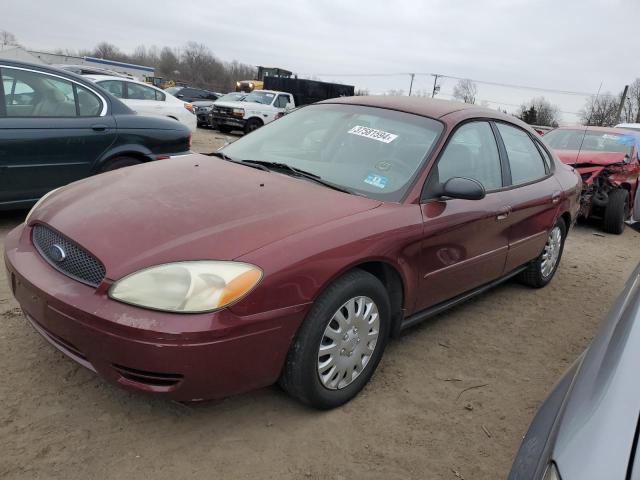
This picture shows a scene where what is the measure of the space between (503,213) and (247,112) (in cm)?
1427

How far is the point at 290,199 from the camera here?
2584 millimetres

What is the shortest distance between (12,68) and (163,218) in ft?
10.6

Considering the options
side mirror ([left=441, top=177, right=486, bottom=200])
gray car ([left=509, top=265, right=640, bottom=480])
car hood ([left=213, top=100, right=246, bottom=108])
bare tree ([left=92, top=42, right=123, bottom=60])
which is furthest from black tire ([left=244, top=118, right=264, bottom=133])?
→ bare tree ([left=92, top=42, right=123, bottom=60])

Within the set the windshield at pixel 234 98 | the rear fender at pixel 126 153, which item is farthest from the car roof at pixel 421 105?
the windshield at pixel 234 98

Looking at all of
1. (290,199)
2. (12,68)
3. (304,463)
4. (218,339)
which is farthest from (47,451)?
(12,68)

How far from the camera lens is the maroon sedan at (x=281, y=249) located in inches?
79.4

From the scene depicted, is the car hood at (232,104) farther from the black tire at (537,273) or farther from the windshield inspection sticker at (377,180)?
the windshield inspection sticker at (377,180)

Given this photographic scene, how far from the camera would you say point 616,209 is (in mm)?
7523

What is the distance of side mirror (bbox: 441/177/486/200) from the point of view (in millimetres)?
2830

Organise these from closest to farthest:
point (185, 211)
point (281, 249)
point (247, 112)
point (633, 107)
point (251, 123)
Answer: point (281, 249) < point (185, 211) < point (247, 112) < point (251, 123) < point (633, 107)

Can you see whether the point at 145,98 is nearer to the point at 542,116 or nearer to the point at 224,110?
the point at 224,110

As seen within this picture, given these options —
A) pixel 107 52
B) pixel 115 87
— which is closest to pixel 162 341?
pixel 115 87

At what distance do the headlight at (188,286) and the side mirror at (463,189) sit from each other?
1320mm

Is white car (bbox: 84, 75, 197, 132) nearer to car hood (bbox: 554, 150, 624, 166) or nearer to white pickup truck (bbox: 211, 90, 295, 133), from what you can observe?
white pickup truck (bbox: 211, 90, 295, 133)
